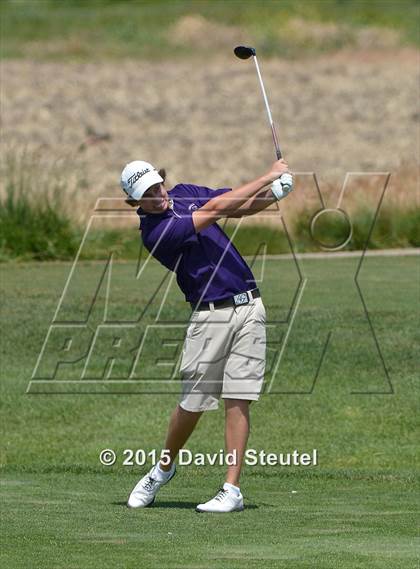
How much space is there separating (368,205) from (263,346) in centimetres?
1400

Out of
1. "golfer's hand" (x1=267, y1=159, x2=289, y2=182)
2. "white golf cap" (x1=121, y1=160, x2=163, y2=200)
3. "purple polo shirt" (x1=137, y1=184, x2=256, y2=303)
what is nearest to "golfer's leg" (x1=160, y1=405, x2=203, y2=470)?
"purple polo shirt" (x1=137, y1=184, x2=256, y2=303)

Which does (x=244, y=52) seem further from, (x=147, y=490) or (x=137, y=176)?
(x=147, y=490)

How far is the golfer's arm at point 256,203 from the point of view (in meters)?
8.47

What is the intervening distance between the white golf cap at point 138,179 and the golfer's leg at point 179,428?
127 cm

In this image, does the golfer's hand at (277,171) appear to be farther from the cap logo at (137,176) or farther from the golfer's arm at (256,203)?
the cap logo at (137,176)

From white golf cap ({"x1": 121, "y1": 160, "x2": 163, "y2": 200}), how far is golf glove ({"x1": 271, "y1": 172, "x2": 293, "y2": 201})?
0.62 meters

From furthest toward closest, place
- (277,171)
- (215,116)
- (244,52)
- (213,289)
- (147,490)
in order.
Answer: (215,116) → (244,52) → (147,490) → (213,289) → (277,171)

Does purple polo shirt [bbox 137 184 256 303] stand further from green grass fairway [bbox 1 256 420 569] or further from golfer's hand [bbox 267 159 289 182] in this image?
green grass fairway [bbox 1 256 420 569]

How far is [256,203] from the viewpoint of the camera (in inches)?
337

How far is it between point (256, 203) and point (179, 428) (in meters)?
1.35

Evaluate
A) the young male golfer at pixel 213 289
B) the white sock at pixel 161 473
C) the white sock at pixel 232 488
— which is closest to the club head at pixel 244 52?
the young male golfer at pixel 213 289

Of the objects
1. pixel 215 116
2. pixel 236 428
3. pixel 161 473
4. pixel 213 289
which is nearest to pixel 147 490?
pixel 161 473

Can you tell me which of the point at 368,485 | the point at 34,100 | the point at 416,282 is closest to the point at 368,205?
the point at 416,282

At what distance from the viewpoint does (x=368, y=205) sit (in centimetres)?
2245
